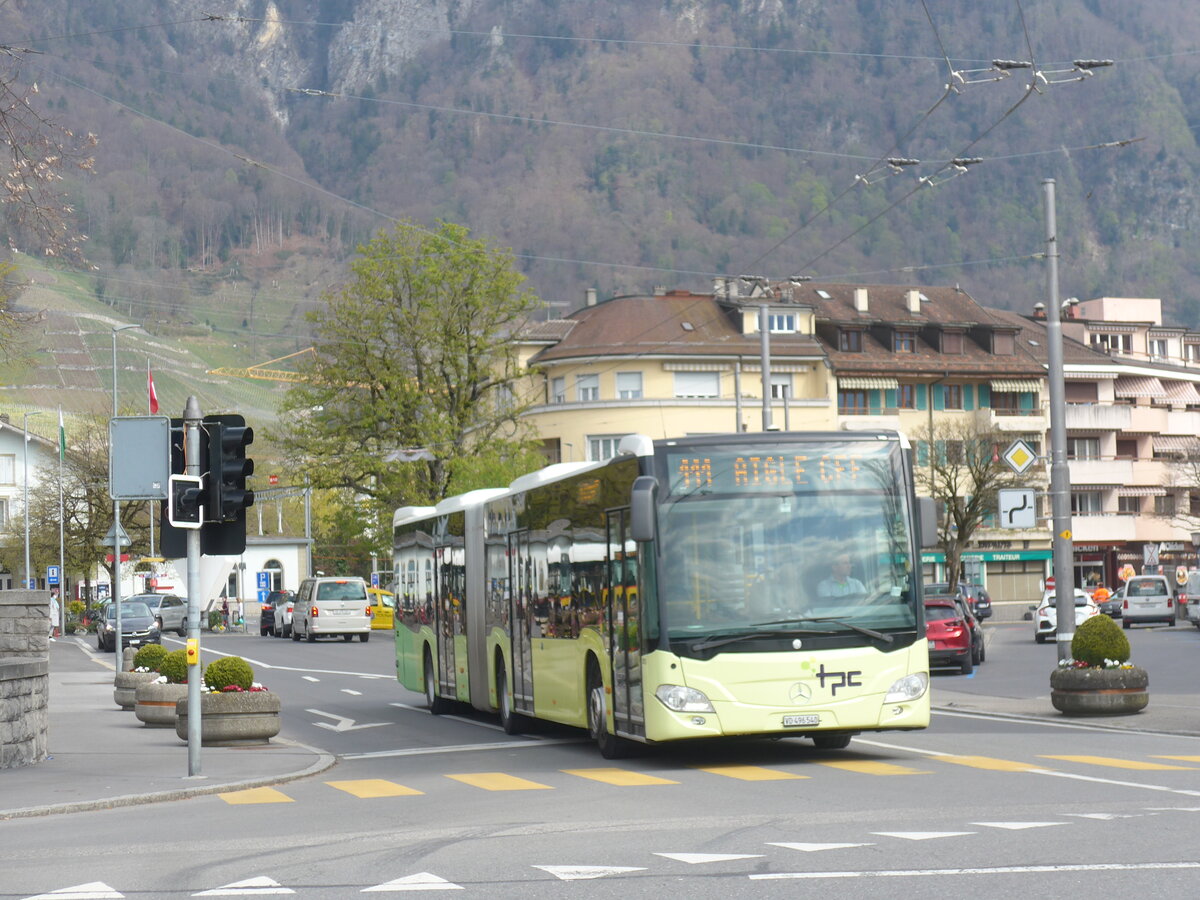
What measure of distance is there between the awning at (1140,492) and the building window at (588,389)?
29786mm

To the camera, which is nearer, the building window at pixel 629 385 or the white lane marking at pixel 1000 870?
the white lane marking at pixel 1000 870

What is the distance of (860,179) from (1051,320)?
4229mm

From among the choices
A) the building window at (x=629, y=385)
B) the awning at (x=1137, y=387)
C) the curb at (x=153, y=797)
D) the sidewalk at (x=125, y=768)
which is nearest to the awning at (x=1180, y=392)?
the awning at (x=1137, y=387)

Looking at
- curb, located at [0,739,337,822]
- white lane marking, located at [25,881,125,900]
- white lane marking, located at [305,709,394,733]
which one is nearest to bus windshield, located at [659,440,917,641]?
curb, located at [0,739,337,822]

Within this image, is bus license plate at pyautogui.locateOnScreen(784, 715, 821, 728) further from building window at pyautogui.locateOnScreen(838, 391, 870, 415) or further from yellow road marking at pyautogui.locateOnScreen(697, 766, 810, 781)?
building window at pyautogui.locateOnScreen(838, 391, 870, 415)

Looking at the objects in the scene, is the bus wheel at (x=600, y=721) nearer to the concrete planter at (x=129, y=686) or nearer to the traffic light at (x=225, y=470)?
the traffic light at (x=225, y=470)

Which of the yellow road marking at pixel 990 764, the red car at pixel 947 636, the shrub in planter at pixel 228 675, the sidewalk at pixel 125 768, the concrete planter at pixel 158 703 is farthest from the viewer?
the red car at pixel 947 636

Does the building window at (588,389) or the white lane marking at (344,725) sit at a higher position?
the building window at (588,389)

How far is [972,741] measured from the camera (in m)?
19.6

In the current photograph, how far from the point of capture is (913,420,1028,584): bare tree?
3049 inches

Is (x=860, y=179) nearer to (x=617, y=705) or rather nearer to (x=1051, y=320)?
(x=1051, y=320)

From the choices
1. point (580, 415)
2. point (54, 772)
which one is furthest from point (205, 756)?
point (580, 415)

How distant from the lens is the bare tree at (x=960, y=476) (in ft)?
254

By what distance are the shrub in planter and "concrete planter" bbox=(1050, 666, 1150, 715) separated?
980 centimetres
